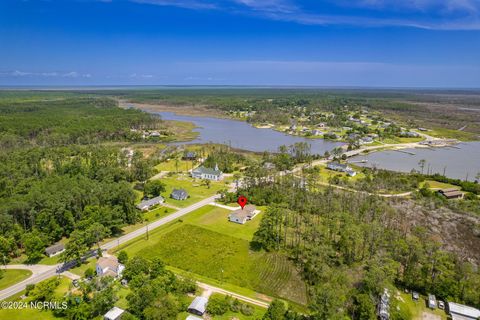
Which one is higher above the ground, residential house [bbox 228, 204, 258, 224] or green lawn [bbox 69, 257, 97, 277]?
residential house [bbox 228, 204, 258, 224]

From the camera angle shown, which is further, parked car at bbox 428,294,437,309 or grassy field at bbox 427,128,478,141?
grassy field at bbox 427,128,478,141

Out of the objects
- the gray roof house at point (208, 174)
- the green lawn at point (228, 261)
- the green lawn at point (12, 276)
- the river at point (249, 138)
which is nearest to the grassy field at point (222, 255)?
the green lawn at point (228, 261)

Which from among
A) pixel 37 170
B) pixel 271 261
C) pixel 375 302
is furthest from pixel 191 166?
pixel 375 302

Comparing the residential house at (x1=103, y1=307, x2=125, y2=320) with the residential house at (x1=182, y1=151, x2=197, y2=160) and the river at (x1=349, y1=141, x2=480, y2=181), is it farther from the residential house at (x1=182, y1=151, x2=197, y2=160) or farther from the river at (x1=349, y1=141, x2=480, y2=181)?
the river at (x1=349, y1=141, x2=480, y2=181)

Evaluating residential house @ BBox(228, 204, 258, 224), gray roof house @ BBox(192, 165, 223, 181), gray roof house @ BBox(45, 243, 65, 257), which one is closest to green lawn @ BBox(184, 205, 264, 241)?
residential house @ BBox(228, 204, 258, 224)

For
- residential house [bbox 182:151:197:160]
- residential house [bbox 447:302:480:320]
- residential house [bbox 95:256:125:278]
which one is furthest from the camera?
residential house [bbox 182:151:197:160]

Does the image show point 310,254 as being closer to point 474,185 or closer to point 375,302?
point 375,302
